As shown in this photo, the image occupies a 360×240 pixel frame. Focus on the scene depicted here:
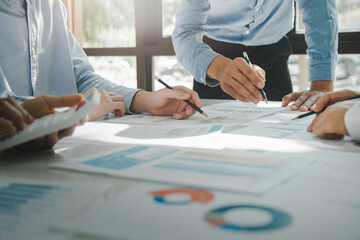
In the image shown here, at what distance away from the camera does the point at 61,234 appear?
0.31 metres

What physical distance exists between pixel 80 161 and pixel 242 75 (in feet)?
2.37

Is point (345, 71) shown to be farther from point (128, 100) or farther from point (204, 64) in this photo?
point (128, 100)

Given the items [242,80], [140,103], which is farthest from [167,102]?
[242,80]

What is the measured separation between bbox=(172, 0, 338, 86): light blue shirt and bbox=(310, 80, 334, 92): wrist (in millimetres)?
18

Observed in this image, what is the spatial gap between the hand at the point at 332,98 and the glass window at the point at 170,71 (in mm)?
1798

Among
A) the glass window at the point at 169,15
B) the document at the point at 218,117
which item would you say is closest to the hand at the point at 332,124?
the document at the point at 218,117

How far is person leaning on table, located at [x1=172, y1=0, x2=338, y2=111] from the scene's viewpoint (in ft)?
4.64

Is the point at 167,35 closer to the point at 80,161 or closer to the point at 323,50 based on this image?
the point at 323,50

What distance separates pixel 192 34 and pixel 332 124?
0.90 metres

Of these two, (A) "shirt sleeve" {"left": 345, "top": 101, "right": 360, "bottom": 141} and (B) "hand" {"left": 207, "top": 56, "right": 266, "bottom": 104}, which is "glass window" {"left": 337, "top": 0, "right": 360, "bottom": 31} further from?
(A) "shirt sleeve" {"left": 345, "top": 101, "right": 360, "bottom": 141}

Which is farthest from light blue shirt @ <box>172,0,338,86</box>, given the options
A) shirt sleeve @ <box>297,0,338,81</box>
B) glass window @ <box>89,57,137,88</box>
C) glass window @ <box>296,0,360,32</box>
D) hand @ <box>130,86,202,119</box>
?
glass window @ <box>89,57,137,88</box>

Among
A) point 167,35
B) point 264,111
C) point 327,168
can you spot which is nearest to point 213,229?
point 327,168

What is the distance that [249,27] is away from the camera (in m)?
1.58

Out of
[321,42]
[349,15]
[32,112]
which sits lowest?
[32,112]
